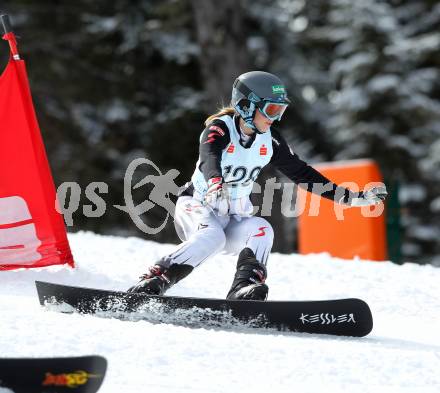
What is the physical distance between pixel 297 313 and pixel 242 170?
1.01 metres

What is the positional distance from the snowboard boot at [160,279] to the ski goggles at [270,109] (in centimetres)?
101

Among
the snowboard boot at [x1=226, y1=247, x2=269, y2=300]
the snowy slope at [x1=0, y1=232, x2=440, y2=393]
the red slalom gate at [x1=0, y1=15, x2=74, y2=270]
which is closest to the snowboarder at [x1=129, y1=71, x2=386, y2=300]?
the snowboard boot at [x1=226, y1=247, x2=269, y2=300]

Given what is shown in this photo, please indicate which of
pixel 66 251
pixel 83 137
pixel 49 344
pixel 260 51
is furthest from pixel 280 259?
pixel 83 137

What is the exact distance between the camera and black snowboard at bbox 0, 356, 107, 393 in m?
2.95

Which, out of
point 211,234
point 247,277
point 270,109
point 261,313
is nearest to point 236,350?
point 261,313

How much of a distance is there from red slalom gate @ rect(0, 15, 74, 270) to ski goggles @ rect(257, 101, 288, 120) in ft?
6.67

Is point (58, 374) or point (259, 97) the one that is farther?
point (259, 97)

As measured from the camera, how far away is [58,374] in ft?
9.75

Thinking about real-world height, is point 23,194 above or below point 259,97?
below

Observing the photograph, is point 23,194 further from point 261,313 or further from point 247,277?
point 261,313

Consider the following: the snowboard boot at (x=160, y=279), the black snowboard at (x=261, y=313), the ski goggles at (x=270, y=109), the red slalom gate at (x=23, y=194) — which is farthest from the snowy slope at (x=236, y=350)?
the ski goggles at (x=270, y=109)

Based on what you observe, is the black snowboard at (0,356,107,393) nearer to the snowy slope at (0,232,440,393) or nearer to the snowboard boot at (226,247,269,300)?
the snowy slope at (0,232,440,393)

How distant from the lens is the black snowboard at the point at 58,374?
2.95 meters

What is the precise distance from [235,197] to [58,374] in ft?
7.73
